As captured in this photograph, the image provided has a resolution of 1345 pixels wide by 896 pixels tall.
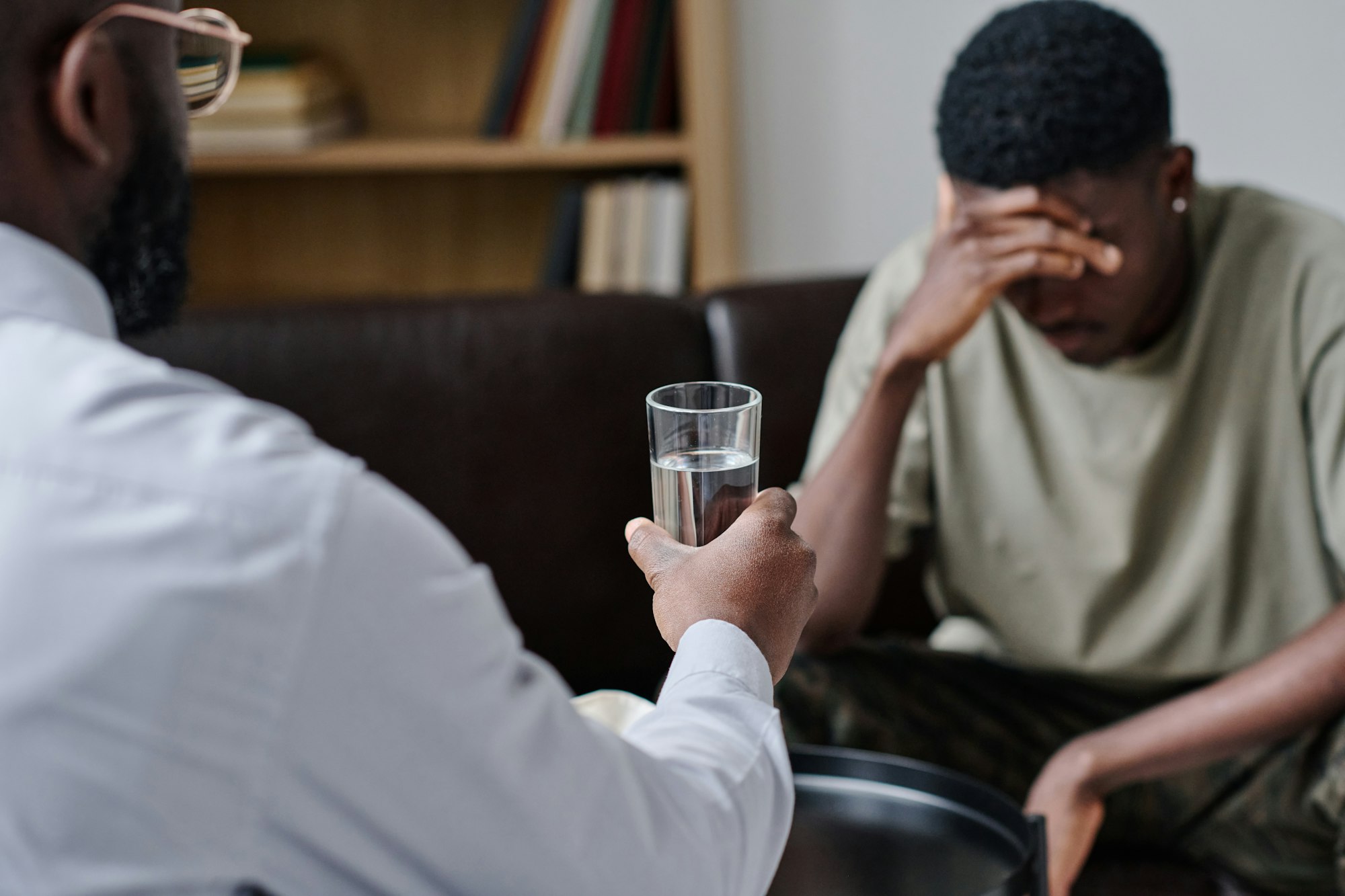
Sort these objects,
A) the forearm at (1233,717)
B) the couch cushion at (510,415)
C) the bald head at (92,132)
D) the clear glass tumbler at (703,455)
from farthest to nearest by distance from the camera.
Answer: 1. the couch cushion at (510,415)
2. the forearm at (1233,717)
3. the clear glass tumbler at (703,455)
4. the bald head at (92,132)

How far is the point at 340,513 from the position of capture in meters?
0.58

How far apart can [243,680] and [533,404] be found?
1.23m

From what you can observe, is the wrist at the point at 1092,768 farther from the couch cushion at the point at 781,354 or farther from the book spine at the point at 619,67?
the book spine at the point at 619,67

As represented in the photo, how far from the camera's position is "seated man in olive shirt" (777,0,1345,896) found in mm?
1333

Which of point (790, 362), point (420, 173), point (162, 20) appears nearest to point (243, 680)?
point (162, 20)

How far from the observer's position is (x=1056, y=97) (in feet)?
4.34

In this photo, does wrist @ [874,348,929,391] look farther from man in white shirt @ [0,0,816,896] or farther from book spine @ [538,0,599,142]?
book spine @ [538,0,599,142]

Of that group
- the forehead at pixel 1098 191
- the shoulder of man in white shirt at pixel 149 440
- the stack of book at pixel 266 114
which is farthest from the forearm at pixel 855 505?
the stack of book at pixel 266 114

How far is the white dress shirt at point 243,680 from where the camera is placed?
0.55m

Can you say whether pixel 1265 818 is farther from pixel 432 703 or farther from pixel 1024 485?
pixel 432 703

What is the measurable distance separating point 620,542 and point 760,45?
1.09 m

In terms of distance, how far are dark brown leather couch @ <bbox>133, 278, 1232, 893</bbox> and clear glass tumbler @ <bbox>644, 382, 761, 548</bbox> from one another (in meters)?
0.96

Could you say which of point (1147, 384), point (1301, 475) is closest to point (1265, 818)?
point (1301, 475)

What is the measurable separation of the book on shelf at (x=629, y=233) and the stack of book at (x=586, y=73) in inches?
4.4
